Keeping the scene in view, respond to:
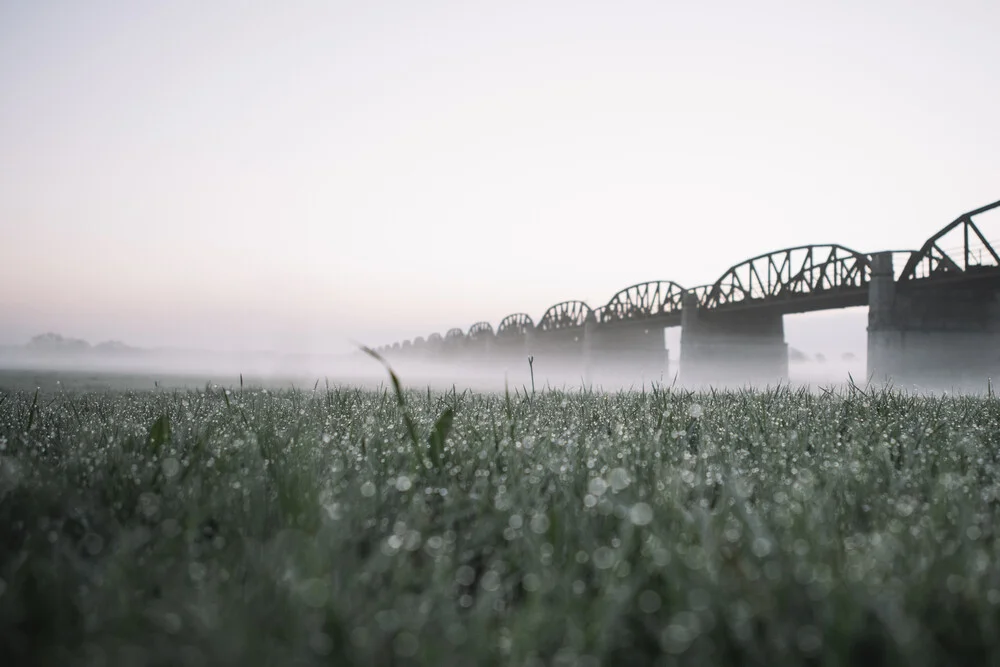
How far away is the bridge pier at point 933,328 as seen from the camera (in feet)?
97.2

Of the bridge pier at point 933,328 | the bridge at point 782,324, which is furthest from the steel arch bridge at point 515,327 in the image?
the bridge pier at point 933,328

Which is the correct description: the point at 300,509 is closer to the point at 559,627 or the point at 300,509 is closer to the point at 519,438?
the point at 559,627

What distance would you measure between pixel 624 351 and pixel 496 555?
63108mm

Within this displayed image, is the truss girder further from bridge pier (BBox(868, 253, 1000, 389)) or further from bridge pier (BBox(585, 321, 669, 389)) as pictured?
bridge pier (BBox(868, 253, 1000, 389))

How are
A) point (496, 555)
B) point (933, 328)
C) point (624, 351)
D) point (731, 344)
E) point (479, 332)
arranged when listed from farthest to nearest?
1. point (479, 332)
2. point (624, 351)
3. point (731, 344)
4. point (933, 328)
5. point (496, 555)

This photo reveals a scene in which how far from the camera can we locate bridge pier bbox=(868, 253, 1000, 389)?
29625 mm

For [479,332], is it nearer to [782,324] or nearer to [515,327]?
[515,327]

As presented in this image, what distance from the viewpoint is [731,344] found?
47.1m

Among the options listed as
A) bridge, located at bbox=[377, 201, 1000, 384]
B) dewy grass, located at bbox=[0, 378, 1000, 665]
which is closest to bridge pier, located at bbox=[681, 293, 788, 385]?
bridge, located at bbox=[377, 201, 1000, 384]

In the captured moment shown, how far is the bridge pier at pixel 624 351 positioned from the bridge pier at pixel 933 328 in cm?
2969

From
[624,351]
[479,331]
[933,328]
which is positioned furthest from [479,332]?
[933,328]

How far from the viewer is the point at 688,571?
48.8 inches

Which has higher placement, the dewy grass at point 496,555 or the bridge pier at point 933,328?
the bridge pier at point 933,328

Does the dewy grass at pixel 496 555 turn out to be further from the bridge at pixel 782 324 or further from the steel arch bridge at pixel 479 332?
the steel arch bridge at pixel 479 332
